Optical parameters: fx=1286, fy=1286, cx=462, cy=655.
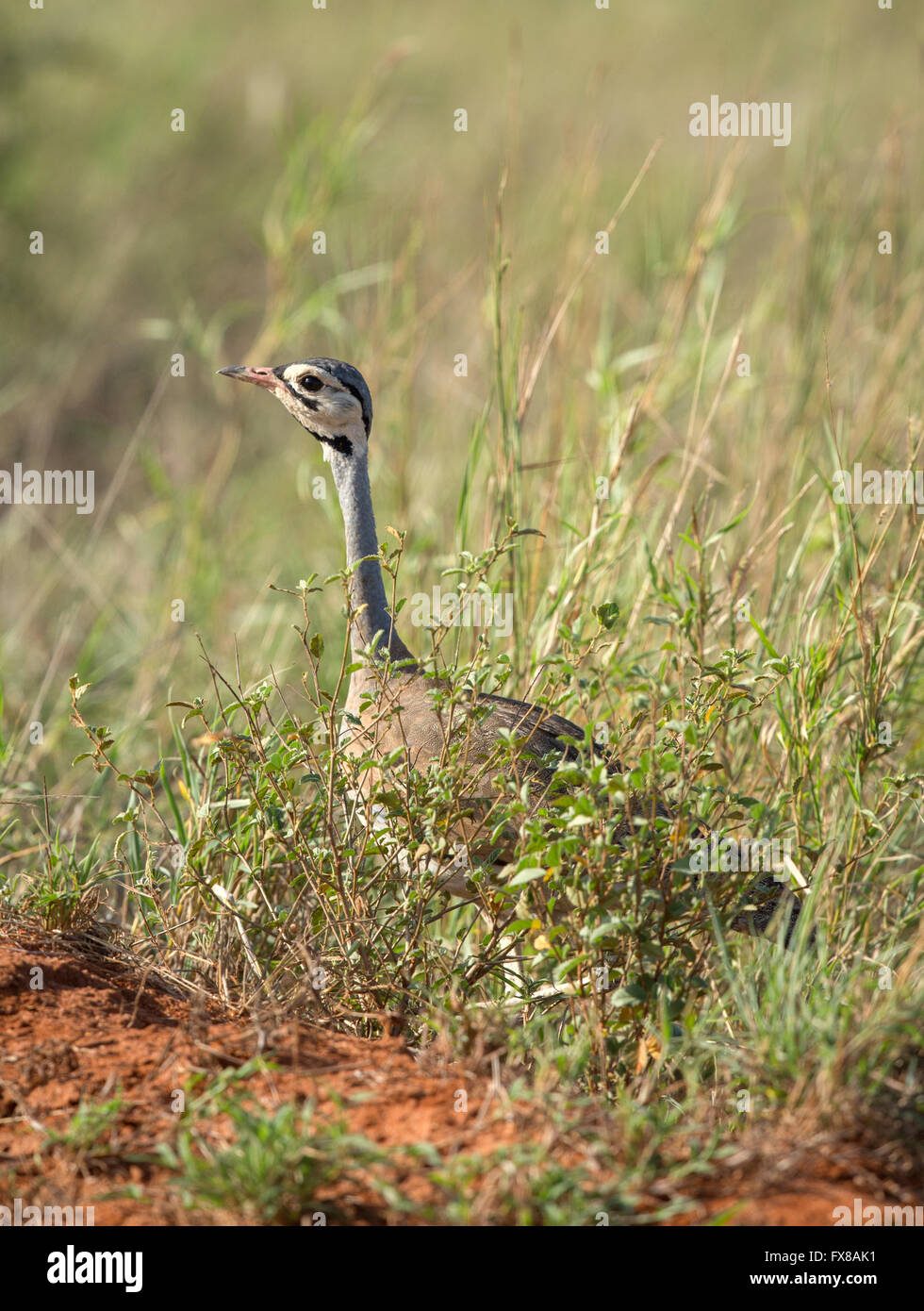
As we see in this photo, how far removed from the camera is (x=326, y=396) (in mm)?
3867

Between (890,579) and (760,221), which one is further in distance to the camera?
(760,221)

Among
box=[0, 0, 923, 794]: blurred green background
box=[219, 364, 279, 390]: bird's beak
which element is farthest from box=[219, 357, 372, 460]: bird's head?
box=[0, 0, 923, 794]: blurred green background

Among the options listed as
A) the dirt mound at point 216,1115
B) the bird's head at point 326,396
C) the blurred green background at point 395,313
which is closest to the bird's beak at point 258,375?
the bird's head at point 326,396

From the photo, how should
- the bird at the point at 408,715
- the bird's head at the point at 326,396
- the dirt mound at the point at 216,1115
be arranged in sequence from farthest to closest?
the bird's head at the point at 326,396
the bird at the point at 408,715
the dirt mound at the point at 216,1115

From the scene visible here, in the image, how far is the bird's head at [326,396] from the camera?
3859mm

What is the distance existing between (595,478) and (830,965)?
1899 mm

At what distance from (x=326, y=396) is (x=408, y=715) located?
1.00 metres

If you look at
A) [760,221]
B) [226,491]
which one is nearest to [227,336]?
[226,491]

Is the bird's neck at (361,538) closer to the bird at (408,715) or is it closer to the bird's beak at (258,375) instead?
the bird at (408,715)

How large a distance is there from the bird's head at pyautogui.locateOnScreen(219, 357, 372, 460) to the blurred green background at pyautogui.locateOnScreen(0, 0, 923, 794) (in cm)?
39
